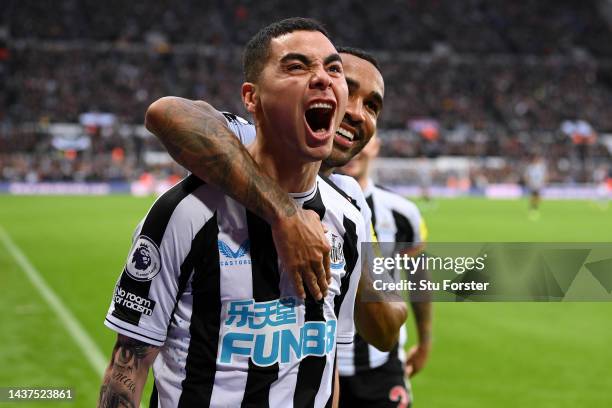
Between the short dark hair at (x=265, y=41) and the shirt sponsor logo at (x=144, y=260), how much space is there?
1.76 feet

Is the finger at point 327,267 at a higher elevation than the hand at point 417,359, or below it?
below

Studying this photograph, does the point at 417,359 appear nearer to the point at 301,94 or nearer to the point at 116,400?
the point at 116,400

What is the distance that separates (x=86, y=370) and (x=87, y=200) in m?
24.4

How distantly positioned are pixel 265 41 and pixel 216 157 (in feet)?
1.16

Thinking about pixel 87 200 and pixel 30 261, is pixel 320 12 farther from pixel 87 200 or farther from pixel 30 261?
pixel 30 261

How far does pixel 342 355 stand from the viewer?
3.62 metres

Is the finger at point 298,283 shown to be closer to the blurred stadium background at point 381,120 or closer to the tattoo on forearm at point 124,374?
the tattoo on forearm at point 124,374

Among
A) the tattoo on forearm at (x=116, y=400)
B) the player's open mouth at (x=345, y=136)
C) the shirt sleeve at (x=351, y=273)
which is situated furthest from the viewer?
the player's open mouth at (x=345, y=136)

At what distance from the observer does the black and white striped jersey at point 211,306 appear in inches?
80.0

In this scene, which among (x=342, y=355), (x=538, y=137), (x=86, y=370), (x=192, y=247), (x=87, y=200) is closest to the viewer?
(x=192, y=247)

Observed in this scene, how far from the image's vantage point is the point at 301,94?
1956 millimetres

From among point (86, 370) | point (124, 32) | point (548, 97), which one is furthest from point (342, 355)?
point (548, 97)

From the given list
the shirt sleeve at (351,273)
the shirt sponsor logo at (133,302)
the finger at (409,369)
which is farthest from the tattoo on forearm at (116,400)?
the finger at (409,369)

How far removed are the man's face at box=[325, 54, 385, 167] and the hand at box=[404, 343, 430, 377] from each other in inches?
71.4
